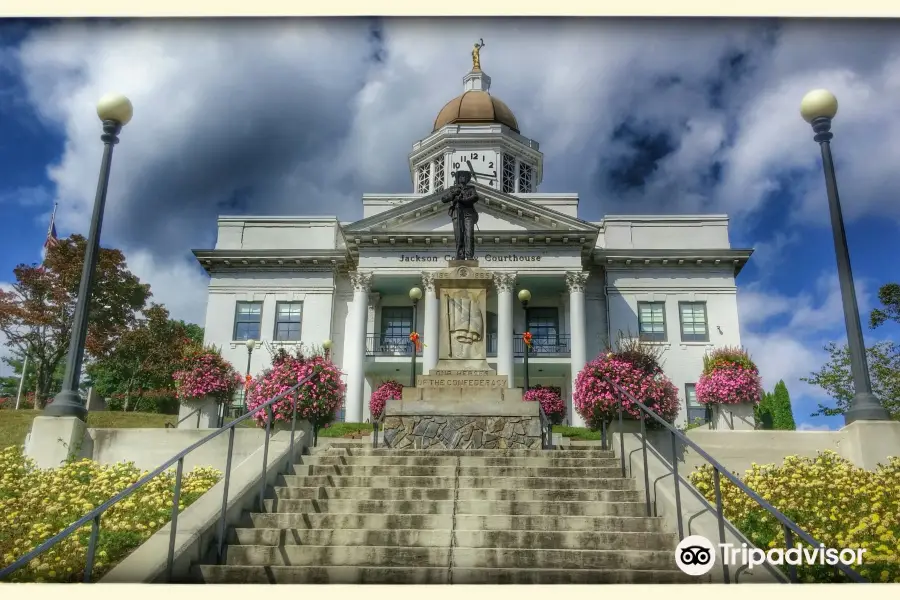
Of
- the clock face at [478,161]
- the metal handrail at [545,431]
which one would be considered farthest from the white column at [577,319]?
the metal handrail at [545,431]

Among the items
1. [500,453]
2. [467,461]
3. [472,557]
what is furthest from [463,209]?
[472,557]

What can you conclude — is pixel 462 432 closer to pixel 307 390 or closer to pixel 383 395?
pixel 307 390

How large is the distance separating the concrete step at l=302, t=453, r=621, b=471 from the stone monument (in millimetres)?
1244

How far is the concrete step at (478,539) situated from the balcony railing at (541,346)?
74.1 feet

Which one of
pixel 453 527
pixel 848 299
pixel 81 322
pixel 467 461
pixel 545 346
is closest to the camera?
pixel 453 527

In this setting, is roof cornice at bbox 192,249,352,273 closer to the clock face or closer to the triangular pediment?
the triangular pediment

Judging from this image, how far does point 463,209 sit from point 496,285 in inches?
644

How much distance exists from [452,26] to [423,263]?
74.2ft

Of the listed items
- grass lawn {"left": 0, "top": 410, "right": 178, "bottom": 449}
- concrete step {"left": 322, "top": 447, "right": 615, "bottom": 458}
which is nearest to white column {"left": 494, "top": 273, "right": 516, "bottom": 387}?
grass lawn {"left": 0, "top": 410, "right": 178, "bottom": 449}

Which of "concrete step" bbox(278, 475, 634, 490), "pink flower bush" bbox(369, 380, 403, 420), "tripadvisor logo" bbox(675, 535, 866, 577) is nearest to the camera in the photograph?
"tripadvisor logo" bbox(675, 535, 866, 577)

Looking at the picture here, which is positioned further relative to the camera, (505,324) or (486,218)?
(486,218)

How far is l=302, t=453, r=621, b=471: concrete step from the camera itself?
28.6ft

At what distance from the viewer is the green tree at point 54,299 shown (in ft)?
83.1

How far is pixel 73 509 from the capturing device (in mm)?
8359
